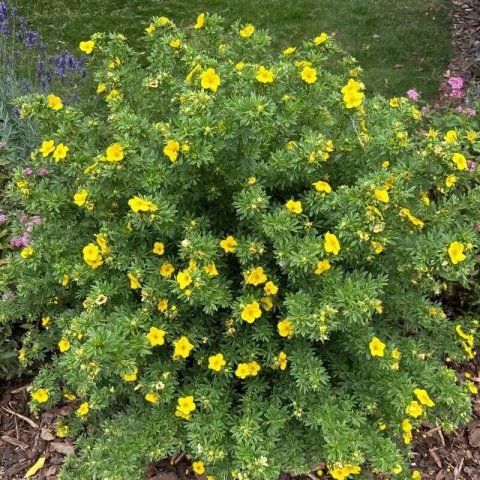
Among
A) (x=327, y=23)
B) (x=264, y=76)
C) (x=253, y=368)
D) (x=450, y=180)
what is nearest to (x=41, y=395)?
(x=253, y=368)

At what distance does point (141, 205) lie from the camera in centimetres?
210

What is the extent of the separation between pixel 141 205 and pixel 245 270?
507mm

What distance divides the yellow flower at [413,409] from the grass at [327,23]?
3.82m

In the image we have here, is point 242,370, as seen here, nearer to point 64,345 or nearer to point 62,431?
point 64,345

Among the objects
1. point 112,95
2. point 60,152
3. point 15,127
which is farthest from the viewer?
point 15,127

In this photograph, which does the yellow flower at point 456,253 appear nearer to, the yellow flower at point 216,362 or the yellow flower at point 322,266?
the yellow flower at point 322,266

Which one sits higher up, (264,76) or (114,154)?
(264,76)

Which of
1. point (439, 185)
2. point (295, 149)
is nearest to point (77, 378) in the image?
point (295, 149)

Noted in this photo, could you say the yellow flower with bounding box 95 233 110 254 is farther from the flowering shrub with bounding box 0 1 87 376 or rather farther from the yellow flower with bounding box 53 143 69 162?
the flowering shrub with bounding box 0 1 87 376

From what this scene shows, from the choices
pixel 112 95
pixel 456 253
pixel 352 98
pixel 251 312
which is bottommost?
pixel 251 312

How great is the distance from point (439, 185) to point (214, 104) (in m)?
0.98

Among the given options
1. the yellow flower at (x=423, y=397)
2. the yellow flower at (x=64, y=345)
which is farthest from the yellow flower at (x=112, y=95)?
the yellow flower at (x=423, y=397)

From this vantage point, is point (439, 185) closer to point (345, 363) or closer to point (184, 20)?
point (345, 363)

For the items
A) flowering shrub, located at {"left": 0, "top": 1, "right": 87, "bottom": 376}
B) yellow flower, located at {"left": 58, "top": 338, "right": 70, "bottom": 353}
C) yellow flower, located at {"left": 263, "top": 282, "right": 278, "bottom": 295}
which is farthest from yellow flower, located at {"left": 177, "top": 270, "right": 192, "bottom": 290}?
flowering shrub, located at {"left": 0, "top": 1, "right": 87, "bottom": 376}
